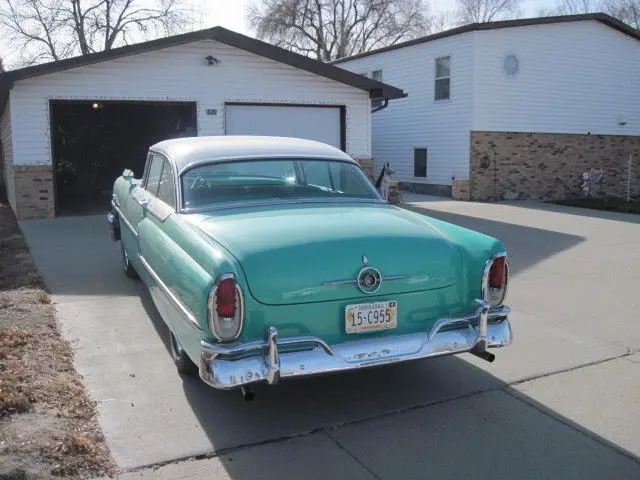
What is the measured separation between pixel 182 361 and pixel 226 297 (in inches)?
47.7

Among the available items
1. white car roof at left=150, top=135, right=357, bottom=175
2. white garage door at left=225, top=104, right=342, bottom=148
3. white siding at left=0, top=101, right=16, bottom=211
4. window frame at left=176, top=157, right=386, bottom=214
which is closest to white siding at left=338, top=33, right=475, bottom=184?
white garage door at left=225, top=104, right=342, bottom=148

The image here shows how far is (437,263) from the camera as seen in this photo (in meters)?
3.92

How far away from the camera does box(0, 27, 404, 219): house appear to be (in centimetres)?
1245

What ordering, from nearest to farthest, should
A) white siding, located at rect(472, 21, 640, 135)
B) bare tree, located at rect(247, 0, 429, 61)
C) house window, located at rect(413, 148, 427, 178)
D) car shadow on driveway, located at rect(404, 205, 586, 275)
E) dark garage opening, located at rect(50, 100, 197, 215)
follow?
car shadow on driveway, located at rect(404, 205, 586, 275), white siding, located at rect(472, 21, 640, 135), dark garage opening, located at rect(50, 100, 197, 215), house window, located at rect(413, 148, 427, 178), bare tree, located at rect(247, 0, 429, 61)

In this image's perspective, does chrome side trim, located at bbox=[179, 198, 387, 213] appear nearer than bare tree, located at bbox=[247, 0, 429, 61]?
Yes

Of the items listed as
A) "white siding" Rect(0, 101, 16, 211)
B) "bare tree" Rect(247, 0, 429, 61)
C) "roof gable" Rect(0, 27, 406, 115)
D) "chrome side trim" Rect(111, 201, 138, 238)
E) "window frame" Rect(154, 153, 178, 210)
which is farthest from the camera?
"bare tree" Rect(247, 0, 429, 61)

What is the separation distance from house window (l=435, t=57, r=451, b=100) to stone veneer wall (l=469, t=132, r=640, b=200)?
1.81m

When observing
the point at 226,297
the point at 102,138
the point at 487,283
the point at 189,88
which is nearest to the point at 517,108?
the point at 189,88

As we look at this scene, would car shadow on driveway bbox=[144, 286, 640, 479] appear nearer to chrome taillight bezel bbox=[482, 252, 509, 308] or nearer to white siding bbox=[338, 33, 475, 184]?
chrome taillight bezel bbox=[482, 252, 509, 308]

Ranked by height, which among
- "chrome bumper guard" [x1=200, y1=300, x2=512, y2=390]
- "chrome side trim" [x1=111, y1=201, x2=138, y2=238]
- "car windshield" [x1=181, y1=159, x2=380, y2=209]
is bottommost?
"chrome bumper guard" [x1=200, y1=300, x2=512, y2=390]

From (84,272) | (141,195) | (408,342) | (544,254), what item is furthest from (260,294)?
(544,254)

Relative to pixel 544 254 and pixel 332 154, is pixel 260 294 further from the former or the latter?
pixel 544 254

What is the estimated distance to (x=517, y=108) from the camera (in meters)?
18.0

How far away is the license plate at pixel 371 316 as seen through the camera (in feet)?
12.1
